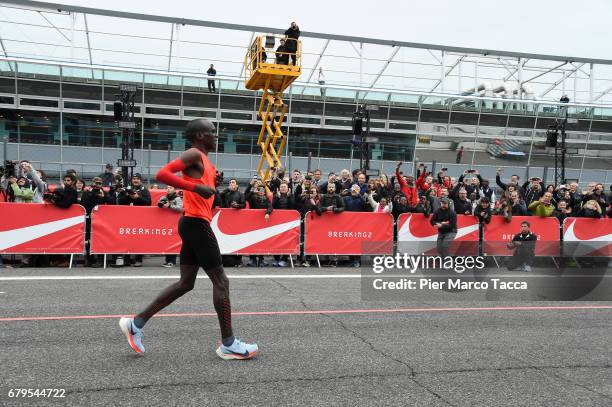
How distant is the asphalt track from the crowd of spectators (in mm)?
3471

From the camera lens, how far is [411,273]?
10.3 metres

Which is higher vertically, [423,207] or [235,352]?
[423,207]

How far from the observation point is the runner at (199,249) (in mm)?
4320

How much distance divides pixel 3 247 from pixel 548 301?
9.62 m

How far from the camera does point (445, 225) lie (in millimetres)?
10922

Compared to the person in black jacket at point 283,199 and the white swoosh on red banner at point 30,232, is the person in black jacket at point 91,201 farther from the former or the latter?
the person in black jacket at point 283,199

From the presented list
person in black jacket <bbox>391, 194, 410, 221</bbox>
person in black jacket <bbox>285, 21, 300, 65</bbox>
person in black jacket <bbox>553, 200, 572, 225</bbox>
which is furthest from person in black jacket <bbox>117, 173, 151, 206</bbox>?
person in black jacket <bbox>553, 200, 572, 225</bbox>

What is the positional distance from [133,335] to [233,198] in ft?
23.2

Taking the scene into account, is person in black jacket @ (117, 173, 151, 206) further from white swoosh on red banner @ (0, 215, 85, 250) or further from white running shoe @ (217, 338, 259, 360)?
white running shoe @ (217, 338, 259, 360)

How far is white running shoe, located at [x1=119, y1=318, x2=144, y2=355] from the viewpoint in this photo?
4422 mm

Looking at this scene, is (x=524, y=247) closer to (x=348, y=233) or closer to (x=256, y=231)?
(x=348, y=233)

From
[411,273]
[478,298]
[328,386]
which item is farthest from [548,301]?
[328,386]

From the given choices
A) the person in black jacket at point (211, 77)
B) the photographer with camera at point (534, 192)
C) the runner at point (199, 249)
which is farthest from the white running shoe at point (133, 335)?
the person in black jacket at point (211, 77)

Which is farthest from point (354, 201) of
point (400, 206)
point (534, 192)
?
point (534, 192)
